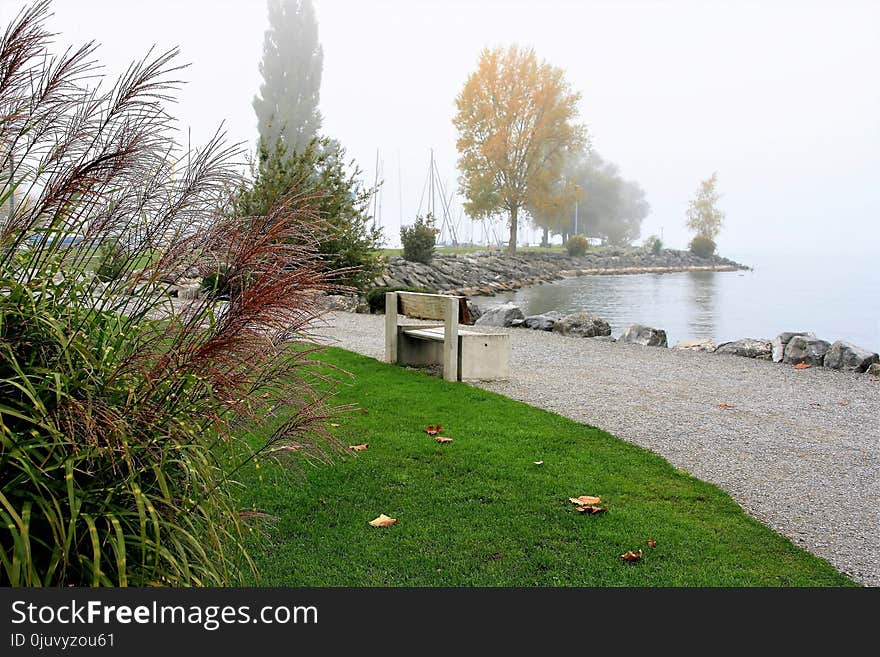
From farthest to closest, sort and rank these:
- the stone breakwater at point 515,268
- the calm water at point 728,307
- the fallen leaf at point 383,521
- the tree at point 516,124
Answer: the tree at point 516,124 → the stone breakwater at point 515,268 → the calm water at point 728,307 → the fallen leaf at point 383,521

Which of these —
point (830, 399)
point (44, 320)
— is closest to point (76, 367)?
Answer: point (44, 320)

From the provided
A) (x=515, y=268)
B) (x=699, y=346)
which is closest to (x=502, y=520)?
(x=699, y=346)

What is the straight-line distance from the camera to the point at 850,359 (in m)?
8.30

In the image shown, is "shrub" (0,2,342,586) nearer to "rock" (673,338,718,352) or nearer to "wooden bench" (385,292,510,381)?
"wooden bench" (385,292,510,381)

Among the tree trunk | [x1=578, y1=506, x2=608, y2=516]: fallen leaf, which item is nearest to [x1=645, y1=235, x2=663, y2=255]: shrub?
the tree trunk

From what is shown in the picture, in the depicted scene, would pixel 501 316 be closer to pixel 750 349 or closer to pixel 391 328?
pixel 750 349

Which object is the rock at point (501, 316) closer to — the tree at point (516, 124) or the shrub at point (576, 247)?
the tree at point (516, 124)

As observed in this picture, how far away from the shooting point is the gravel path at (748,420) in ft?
12.1

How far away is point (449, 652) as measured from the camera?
5.92 ft

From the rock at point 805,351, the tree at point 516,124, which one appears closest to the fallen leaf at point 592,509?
the rock at point 805,351

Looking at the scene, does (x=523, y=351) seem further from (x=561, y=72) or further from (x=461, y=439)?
(x=561, y=72)

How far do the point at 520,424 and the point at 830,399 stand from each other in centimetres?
341

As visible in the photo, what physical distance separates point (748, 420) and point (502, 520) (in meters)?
3.28

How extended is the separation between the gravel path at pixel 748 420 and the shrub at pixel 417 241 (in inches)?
656
